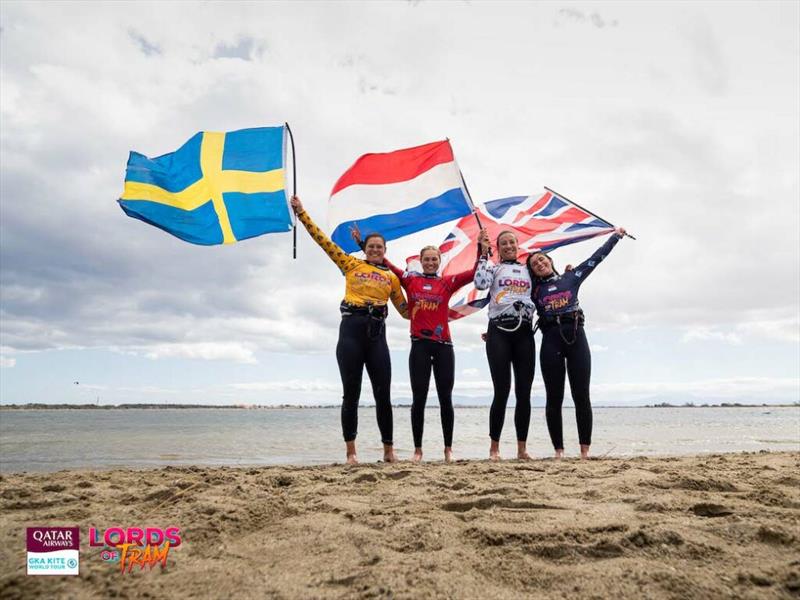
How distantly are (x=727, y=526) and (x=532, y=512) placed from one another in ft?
2.97

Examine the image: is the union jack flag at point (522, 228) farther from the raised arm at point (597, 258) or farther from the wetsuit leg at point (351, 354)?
the wetsuit leg at point (351, 354)

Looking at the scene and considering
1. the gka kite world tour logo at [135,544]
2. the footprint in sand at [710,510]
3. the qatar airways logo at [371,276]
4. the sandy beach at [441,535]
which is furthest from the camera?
the qatar airways logo at [371,276]

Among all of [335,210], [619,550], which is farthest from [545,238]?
[619,550]

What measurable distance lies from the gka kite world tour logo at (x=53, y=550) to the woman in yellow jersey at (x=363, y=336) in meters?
3.01

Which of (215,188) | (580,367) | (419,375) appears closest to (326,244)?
(215,188)

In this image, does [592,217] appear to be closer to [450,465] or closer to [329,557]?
[450,465]

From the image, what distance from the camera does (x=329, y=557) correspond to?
2232mm

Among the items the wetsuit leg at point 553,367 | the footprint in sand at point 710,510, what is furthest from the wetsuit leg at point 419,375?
the footprint in sand at point 710,510

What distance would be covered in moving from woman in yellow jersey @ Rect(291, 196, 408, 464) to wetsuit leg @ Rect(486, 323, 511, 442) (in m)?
1.09

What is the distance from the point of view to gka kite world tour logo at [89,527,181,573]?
224cm

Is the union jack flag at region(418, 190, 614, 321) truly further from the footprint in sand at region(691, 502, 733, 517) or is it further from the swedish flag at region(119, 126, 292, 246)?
the footprint in sand at region(691, 502, 733, 517)

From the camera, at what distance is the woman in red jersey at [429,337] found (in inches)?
214

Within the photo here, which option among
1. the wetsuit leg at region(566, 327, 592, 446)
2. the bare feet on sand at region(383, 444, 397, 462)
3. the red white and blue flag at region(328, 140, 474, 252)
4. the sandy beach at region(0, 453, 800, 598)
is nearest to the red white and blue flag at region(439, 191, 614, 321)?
the red white and blue flag at region(328, 140, 474, 252)

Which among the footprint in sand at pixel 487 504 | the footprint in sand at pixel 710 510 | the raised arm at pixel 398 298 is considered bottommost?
the footprint in sand at pixel 487 504
